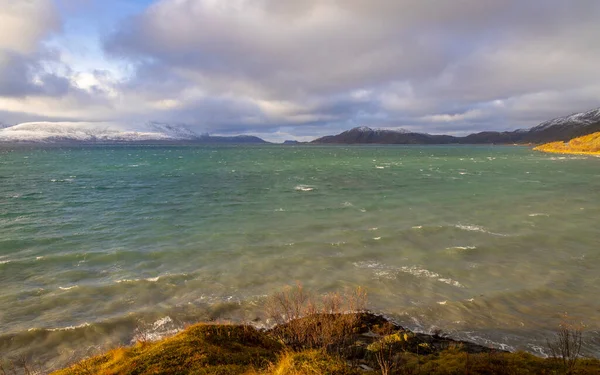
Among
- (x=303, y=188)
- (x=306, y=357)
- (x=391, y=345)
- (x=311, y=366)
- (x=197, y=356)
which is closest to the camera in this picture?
(x=311, y=366)

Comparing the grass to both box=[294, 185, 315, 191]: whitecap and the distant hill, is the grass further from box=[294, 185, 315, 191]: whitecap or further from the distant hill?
the distant hill

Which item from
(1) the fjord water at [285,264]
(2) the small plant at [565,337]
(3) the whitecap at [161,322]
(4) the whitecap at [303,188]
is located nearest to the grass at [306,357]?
(2) the small plant at [565,337]

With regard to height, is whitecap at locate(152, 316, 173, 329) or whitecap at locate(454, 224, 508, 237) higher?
whitecap at locate(454, 224, 508, 237)

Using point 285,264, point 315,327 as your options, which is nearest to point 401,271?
point 285,264

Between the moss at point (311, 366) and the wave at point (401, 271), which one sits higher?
the moss at point (311, 366)

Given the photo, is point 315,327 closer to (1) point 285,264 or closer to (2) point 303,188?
(1) point 285,264

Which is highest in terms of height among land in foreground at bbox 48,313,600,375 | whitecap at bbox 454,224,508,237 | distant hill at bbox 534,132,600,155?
distant hill at bbox 534,132,600,155

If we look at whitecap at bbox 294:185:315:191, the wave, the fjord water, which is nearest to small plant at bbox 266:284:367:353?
the fjord water

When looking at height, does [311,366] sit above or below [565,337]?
above

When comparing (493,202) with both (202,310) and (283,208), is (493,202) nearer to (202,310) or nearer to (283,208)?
(283,208)

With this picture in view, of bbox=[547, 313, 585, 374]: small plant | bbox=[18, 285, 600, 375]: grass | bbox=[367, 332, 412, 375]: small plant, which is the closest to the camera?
bbox=[18, 285, 600, 375]: grass

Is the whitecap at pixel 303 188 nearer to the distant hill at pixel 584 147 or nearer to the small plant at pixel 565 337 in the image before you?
the small plant at pixel 565 337

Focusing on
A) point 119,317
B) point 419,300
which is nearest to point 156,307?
point 119,317

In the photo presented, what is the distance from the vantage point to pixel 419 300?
16.3 meters
